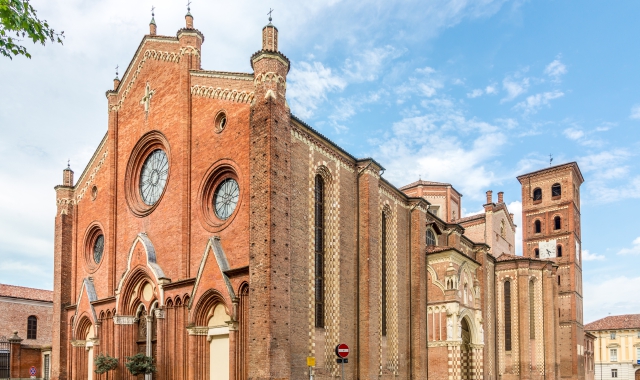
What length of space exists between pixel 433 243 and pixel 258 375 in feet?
57.4

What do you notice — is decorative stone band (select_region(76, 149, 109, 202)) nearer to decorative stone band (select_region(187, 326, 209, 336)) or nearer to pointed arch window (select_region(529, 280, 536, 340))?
decorative stone band (select_region(187, 326, 209, 336))

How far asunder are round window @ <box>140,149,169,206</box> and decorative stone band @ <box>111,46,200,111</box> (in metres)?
3.75

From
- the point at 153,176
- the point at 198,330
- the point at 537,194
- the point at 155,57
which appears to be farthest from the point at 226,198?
the point at 537,194

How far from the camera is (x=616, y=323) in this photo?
74.9 meters

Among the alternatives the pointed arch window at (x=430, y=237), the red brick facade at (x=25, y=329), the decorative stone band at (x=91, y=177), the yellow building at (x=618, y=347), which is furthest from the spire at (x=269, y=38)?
the yellow building at (x=618, y=347)

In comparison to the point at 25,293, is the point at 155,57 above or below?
above

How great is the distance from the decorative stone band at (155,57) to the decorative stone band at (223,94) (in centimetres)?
169

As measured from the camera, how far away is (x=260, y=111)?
19125 mm

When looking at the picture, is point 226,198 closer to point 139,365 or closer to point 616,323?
point 139,365

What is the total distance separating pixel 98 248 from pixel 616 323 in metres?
69.2

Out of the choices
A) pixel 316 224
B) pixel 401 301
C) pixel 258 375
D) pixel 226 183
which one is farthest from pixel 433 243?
pixel 258 375

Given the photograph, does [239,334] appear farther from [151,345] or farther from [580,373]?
[580,373]

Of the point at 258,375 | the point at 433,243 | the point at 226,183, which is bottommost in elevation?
the point at 258,375

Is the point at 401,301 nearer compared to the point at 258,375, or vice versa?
the point at 258,375
